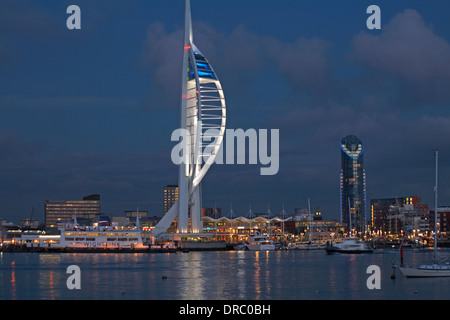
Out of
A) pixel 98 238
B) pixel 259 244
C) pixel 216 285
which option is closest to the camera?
pixel 216 285

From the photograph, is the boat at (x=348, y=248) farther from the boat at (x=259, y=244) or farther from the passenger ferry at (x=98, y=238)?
the passenger ferry at (x=98, y=238)

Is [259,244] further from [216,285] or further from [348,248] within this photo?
[216,285]

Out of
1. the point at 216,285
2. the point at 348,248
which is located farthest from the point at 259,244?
the point at 216,285

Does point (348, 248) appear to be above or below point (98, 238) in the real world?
below

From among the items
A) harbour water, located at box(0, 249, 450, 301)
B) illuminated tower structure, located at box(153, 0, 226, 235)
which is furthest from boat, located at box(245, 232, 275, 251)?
harbour water, located at box(0, 249, 450, 301)

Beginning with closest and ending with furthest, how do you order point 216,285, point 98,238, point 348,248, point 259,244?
point 216,285 < point 348,248 < point 98,238 < point 259,244

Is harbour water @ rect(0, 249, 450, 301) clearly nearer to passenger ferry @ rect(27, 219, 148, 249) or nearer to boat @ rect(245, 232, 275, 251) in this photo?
passenger ferry @ rect(27, 219, 148, 249)

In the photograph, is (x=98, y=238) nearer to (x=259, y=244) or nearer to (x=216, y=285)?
(x=259, y=244)

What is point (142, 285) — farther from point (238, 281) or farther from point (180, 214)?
point (180, 214)

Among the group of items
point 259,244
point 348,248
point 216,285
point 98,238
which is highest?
point 216,285

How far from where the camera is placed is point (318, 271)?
66750 mm

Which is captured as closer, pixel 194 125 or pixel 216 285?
pixel 216 285
